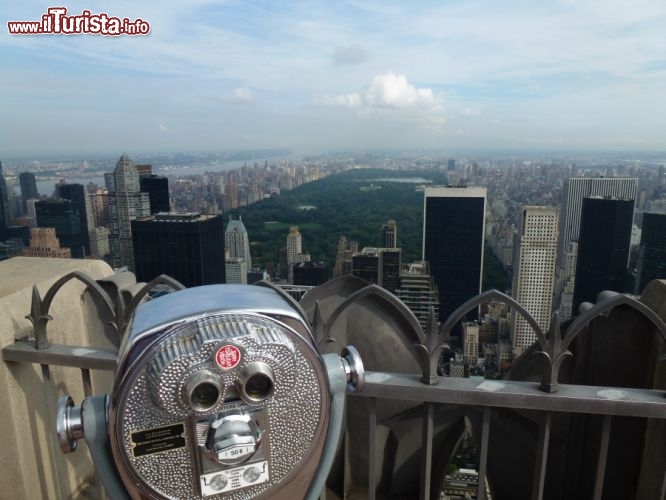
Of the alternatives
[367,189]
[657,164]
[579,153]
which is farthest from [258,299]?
[579,153]

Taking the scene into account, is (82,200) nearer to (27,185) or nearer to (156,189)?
(156,189)

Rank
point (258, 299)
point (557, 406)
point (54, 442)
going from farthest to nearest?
1. point (54, 442)
2. point (557, 406)
3. point (258, 299)

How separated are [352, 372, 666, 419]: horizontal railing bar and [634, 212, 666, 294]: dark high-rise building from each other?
2238 cm

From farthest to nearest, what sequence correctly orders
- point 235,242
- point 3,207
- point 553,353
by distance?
point 3,207, point 235,242, point 553,353

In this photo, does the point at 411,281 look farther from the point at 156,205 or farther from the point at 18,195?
the point at 18,195

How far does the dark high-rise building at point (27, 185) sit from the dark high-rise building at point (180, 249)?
2235 centimetres

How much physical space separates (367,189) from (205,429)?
120ft

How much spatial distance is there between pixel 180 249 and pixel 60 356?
12219 mm

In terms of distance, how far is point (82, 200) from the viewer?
29.6 metres

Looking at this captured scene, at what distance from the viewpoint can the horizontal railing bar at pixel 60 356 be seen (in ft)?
6.44

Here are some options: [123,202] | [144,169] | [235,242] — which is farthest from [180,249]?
[144,169]

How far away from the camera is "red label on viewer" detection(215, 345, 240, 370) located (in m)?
0.98

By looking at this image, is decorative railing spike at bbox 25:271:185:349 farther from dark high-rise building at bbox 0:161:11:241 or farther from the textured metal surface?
dark high-rise building at bbox 0:161:11:241

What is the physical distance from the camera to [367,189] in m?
37.0
